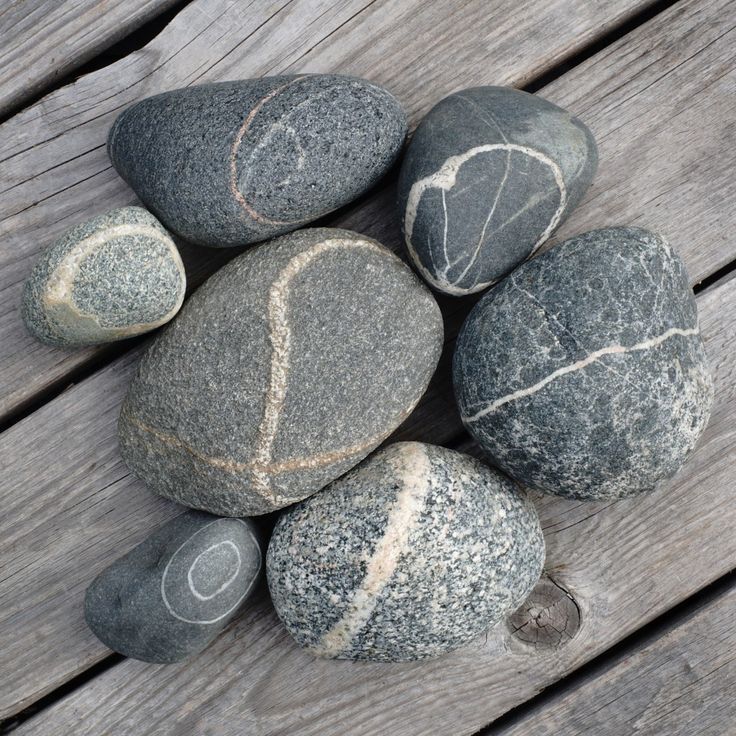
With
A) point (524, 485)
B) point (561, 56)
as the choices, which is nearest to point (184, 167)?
point (561, 56)

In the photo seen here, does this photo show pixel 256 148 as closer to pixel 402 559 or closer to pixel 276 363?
pixel 276 363

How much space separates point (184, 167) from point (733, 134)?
51.5 inches

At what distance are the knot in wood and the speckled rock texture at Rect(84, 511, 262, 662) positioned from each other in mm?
676

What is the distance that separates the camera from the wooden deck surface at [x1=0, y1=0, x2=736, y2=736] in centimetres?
158

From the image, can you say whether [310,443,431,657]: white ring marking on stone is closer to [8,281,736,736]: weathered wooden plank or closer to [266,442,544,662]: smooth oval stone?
[266,442,544,662]: smooth oval stone

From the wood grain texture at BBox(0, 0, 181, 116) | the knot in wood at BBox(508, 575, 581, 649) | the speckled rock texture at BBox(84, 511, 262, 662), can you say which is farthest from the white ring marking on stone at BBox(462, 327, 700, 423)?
the wood grain texture at BBox(0, 0, 181, 116)

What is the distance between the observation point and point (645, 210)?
1.62 meters

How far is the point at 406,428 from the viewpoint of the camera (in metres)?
1.66

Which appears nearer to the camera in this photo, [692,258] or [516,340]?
[516,340]

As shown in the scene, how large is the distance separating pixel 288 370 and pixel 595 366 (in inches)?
25.0

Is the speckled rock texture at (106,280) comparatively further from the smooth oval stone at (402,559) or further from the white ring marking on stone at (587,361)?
the white ring marking on stone at (587,361)

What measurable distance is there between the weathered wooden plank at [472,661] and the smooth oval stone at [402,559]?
0.66ft

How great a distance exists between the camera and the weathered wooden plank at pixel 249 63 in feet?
5.16

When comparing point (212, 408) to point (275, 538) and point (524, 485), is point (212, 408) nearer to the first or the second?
point (275, 538)
